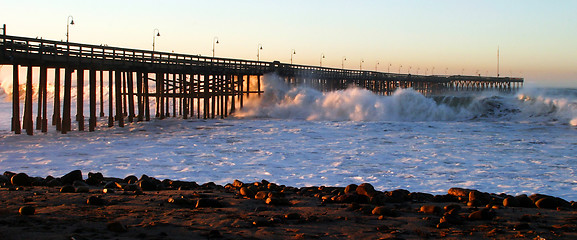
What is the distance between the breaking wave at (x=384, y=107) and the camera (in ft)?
144

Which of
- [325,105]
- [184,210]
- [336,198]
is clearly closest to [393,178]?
[336,198]

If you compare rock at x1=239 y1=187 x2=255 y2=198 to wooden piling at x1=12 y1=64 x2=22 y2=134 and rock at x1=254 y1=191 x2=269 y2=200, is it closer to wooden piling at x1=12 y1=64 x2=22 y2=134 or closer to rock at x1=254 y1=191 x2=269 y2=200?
rock at x1=254 y1=191 x2=269 y2=200

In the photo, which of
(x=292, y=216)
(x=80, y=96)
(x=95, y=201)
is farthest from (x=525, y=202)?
(x=80, y=96)

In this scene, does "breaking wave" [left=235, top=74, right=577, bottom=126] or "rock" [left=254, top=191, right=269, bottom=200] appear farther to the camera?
"breaking wave" [left=235, top=74, right=577, bottom=126]

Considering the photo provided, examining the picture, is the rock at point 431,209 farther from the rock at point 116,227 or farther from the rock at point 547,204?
the rock at point 116,227

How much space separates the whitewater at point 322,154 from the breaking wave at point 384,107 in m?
9.26

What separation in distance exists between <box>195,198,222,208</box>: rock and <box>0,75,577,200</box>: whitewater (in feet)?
16.4

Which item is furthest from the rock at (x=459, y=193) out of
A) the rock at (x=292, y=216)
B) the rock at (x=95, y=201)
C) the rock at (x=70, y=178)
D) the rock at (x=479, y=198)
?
the rock at (x=70, y=178)

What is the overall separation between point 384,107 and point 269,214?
3851cm

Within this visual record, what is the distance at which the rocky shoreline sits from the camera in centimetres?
702

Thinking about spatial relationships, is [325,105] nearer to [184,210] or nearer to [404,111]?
[404,111]

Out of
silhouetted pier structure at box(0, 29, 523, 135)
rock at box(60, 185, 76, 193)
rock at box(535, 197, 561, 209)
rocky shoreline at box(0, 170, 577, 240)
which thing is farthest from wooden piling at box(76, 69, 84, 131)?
rock at box(535, 197, 561, 209)

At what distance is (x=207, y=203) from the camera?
8703 millimetres

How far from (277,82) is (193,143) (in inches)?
1061
